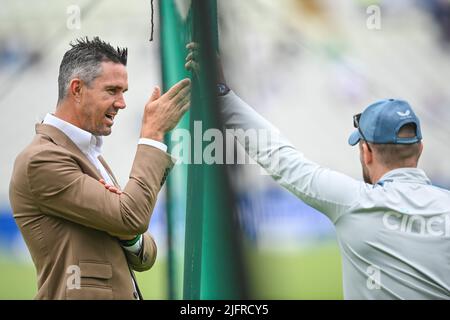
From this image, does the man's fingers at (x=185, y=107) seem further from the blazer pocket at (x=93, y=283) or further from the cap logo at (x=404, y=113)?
the cap logo at (x=404, y=113)

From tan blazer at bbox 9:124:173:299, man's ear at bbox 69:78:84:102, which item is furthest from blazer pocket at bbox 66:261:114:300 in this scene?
man's ear at bbox 69:78:84:102

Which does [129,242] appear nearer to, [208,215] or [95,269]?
[95,269]

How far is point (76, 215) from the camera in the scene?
171 cm

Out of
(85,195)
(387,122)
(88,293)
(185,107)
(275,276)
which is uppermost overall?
(185,107)

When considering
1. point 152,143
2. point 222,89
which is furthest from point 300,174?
point 222,89

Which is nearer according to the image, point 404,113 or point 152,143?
point 404,113

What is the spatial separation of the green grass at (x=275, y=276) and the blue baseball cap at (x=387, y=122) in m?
0.71

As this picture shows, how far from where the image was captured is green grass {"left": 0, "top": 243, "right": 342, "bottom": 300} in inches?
89.0

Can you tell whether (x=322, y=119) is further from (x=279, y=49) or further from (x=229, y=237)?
(x=229, y=237)

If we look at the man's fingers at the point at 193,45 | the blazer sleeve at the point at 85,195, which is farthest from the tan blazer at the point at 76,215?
the man's fingers at the point at 193,45

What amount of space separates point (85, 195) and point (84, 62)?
0.40 meters

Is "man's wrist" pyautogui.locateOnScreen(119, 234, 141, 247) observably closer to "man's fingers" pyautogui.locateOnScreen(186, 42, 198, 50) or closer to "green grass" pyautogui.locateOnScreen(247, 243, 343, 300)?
"green grass" pyautogui.locateOnScreen(247, 243, 343, 300)

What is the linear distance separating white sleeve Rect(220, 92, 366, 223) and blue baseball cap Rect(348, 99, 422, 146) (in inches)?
4.6

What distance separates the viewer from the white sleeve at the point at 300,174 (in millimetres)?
1633
